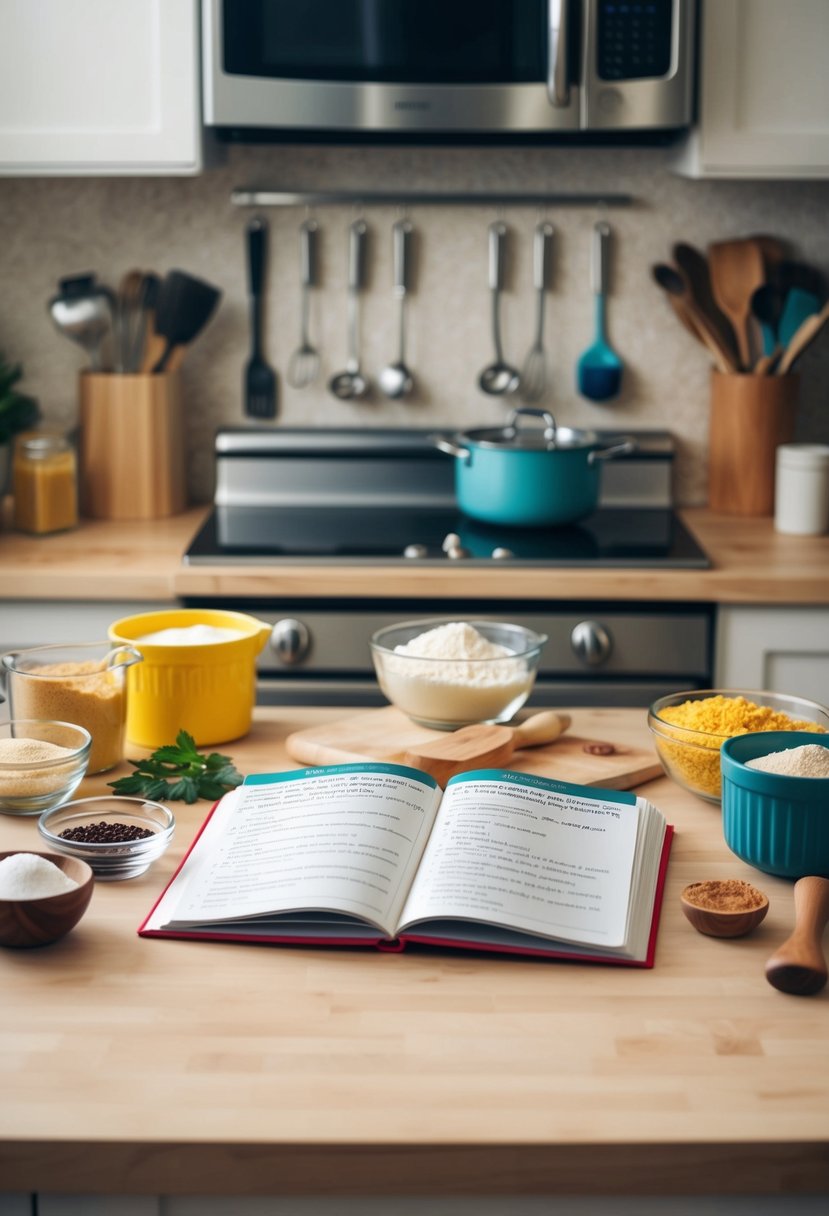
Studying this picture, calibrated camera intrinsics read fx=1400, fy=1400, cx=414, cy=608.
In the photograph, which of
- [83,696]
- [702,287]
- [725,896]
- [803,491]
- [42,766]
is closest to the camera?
[725,896]

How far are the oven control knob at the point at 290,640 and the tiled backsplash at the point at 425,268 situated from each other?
27.6 inches

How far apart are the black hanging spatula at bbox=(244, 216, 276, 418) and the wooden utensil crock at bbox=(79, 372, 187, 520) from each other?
18 centimetres

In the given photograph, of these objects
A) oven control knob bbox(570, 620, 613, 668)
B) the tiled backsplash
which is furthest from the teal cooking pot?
the tiled backsplash

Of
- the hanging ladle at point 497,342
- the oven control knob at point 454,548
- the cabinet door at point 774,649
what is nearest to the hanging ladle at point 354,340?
the hanging ladle at point 497,342

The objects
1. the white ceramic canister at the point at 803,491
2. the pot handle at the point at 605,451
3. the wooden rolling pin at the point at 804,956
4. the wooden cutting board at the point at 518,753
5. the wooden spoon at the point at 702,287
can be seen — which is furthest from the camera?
the wooden spoon at the point at 702,287

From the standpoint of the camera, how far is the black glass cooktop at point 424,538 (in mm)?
2354

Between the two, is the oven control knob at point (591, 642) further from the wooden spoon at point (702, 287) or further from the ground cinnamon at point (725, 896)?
the ground cinnamon at point (725, 896)

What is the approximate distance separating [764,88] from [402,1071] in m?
2.00

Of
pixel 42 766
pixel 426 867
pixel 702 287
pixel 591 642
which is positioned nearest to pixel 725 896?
pixel 426 867

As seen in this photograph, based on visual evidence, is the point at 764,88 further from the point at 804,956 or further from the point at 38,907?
the point at 38,907

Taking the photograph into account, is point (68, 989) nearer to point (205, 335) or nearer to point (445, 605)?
point (445, 605)

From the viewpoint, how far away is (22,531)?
8.48ft

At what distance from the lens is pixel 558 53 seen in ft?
7.70

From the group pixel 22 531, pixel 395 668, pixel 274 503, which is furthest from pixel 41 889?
pixel 274 503
